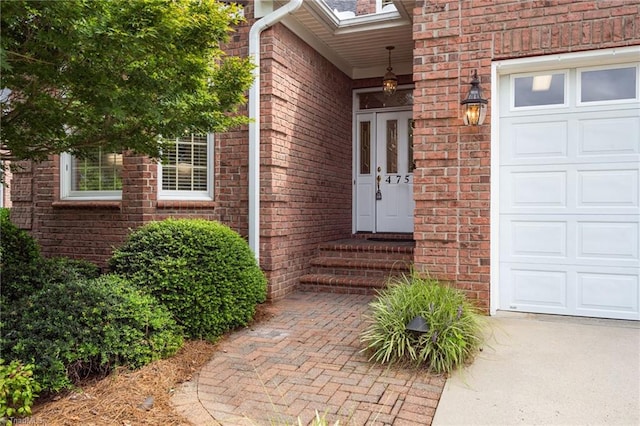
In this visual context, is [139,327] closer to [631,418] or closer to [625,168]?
[631,418]

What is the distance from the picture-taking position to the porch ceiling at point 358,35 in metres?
5.93

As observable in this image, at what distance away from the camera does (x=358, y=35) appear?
6516 millimetres

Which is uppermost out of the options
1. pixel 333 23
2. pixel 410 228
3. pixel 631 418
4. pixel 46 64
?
pixel 333 23

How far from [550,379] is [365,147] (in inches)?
215

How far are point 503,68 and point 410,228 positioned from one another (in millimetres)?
3388

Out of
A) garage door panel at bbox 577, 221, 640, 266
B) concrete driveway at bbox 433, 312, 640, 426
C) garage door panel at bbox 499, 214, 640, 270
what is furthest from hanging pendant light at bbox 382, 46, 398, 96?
concrete driveway at bbox 433, 312, 640, 426

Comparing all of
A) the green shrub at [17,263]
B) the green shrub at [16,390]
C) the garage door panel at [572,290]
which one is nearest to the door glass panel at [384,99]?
the garage door panel at [572,290]

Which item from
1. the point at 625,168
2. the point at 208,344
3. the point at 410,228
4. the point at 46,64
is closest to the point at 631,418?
the point at 625,168

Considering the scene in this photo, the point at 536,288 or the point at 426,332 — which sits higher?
the point at 536,288

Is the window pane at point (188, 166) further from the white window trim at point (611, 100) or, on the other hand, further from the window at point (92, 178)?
the white window trim at point (611, 100)

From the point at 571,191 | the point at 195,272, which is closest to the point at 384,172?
the point at 571,191

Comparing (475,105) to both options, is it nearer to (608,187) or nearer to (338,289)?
(608,187)

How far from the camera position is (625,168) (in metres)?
→ 4.55

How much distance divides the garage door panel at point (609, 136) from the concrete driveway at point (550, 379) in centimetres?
167
